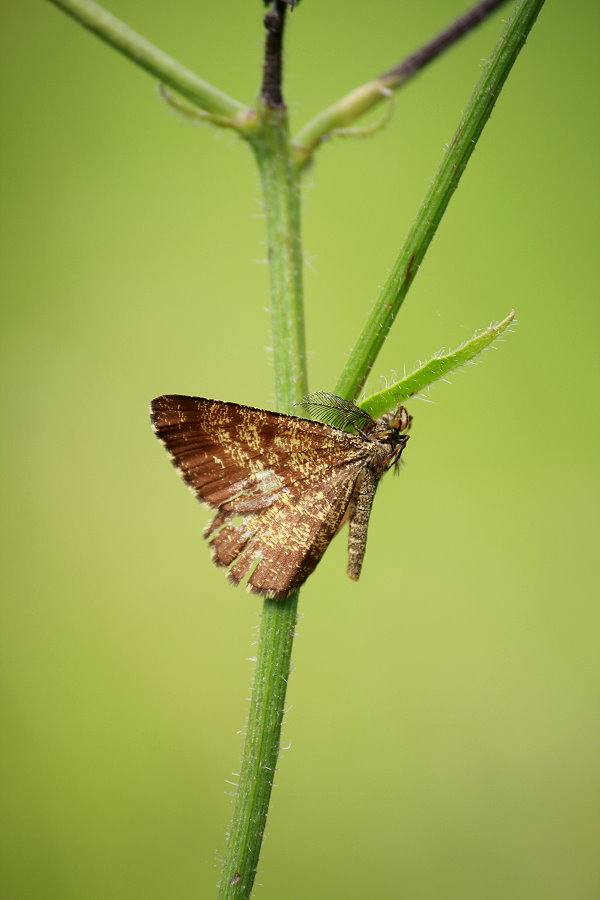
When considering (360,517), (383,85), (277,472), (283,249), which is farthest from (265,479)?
(383,85)

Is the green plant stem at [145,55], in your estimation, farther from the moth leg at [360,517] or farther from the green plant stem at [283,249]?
the moth leg at [360,517]

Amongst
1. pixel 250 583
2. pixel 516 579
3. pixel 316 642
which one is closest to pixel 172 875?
pixel 316 642

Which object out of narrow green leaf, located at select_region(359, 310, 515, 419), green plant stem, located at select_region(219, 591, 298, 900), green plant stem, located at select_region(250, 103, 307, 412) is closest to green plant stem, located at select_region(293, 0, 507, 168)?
green plant stem, located at select_region(250, 103, 307, 412)

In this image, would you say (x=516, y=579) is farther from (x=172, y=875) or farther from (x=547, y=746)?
(x=172, y=875)

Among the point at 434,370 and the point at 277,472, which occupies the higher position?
the point at 434,370

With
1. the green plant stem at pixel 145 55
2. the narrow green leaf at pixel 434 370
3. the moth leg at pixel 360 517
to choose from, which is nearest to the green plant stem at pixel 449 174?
the narrow green leaf at pixel 434 370

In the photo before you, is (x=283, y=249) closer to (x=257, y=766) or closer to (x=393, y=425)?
(x=393, y=425)
